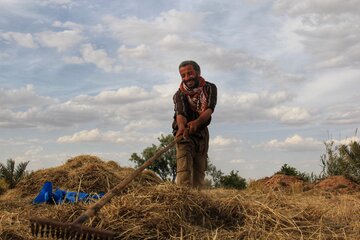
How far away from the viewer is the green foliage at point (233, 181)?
13.6 meters

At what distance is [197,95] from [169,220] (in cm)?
219

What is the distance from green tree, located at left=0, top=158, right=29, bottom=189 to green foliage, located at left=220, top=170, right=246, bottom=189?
5.78 metres

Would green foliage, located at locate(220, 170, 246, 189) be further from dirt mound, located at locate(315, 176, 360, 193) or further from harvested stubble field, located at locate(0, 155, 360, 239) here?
harvested stubble field, located at locate(0, 155, 360, 239)

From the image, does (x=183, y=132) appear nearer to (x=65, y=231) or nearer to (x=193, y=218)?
(x=193, y=218)

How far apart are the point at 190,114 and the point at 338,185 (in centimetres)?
645

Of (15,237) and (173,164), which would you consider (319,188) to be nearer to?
(173,164)

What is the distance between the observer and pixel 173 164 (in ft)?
47.0

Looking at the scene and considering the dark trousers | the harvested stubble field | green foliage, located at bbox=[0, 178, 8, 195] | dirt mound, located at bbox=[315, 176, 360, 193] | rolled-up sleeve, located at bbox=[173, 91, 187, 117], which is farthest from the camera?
dirt mound, located at bbox=[315, 176, 360, 193]

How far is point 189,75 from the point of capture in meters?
5.56

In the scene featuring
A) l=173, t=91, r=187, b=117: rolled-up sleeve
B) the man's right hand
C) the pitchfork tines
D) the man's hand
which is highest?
l=173, t=91, r=187, b=117: rolled-up sleeve

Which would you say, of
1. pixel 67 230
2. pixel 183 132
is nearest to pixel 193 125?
pixel 183 132

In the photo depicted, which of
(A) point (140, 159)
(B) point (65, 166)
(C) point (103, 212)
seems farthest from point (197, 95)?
(A) point (140, 159)

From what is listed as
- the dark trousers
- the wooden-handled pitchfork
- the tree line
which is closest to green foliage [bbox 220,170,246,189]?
the tree line

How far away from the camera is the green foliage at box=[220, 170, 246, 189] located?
1358 centimetres
